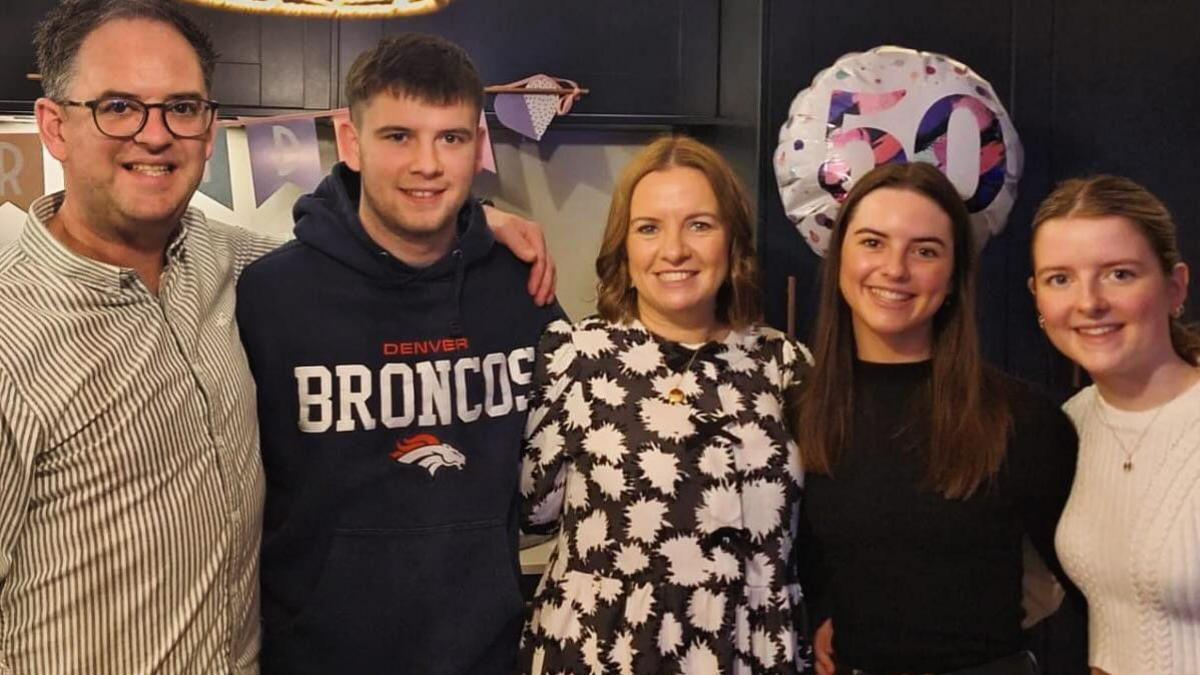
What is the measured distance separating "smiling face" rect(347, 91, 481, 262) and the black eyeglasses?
11.3 inches

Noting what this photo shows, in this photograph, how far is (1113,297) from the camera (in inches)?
59.5

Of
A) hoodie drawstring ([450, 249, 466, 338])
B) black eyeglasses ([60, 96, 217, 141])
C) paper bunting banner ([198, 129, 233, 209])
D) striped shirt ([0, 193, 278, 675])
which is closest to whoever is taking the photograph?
striped shirt ([0, 193, 278, 675])

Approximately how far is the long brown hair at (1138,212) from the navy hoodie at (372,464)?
0.92 meters

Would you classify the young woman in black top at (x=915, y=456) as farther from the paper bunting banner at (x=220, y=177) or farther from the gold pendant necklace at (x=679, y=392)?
the paper bunting banner at (x=220, y=177)

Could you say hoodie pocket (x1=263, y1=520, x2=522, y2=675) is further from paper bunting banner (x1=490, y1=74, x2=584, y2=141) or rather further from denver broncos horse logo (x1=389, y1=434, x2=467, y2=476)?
paper bunting banner (x1=490, y1=74, x2=584, y2=141)

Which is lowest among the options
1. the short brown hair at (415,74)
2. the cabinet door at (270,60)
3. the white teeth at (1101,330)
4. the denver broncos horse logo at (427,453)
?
the denver broncos horse logo at (427,453)

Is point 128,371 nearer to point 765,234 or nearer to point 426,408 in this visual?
point 426,408

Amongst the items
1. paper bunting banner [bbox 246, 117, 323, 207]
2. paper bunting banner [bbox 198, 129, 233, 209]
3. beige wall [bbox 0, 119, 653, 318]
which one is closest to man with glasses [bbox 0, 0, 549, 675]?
paper bunting banner [bbox 246, 117, 323, 207]

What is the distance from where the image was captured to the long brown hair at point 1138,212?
5.00 feet

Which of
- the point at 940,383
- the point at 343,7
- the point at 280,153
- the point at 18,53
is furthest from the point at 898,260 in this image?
the point at 18,53

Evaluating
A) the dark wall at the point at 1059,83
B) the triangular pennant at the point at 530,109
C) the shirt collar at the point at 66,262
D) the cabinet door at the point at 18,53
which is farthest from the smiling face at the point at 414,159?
the cabinet door at the point at 18,53

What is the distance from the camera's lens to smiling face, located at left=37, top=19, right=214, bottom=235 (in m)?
1.37

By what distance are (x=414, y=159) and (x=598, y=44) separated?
1.58 metres

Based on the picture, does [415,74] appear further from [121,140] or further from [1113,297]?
[1113,297]
